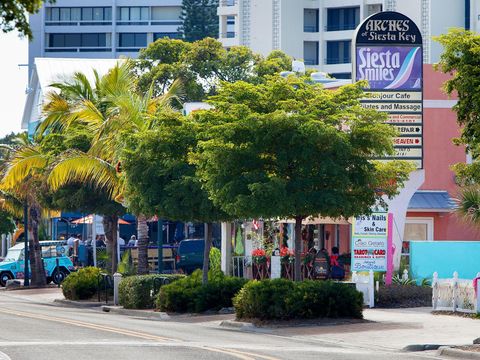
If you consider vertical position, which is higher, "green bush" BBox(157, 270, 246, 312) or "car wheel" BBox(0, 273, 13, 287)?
"green bush" BBox(157, 270, 246, 312)

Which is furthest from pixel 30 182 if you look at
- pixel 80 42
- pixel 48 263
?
pixel 80 42

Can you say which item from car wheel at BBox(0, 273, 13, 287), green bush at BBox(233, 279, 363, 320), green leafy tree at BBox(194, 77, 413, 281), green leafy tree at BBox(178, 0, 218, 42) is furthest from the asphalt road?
green leafy tree at BBox(178, 0, 218, 42)

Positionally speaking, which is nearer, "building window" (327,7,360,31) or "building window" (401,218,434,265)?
"building window" (401,218,434,265)

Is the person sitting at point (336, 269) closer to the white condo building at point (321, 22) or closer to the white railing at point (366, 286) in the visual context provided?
the white railing at point (366, 286)

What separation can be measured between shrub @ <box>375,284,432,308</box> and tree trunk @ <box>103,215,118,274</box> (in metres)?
11.5

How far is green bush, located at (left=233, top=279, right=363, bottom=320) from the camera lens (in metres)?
26.7

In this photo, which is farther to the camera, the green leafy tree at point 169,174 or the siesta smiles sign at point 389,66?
the siesta smiles sign at point 389,66

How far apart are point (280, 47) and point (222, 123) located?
2707 inches

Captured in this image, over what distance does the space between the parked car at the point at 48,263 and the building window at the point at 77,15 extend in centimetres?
8702

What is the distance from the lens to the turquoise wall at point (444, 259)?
34750 millimetres

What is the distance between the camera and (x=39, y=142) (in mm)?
47688

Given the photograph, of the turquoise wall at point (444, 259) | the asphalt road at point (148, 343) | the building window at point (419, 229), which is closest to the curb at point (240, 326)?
the asphalt road at point (148, 343)

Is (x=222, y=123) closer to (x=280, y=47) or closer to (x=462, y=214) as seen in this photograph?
(x=462, y=214)

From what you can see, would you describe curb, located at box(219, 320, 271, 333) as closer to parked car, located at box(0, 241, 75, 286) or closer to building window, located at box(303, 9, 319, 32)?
parked car, located at box(0, 241, 75, 286)
